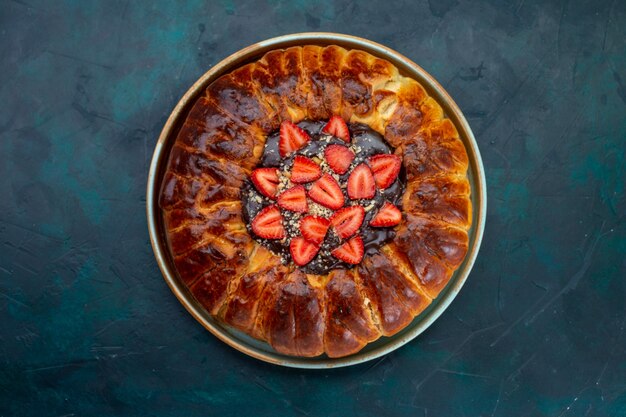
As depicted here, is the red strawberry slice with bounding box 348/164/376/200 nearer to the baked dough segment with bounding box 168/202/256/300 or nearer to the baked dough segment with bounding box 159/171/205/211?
the baked dough segment with bounding box 168/202/256/300

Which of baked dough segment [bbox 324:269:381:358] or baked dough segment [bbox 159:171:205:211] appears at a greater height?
baked dough segment [bbox 159:171:205:211]

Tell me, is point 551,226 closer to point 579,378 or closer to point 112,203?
point 579,378

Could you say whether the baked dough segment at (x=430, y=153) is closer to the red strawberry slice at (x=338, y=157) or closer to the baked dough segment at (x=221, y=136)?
the red strawberry slice at (x=338, y=157)

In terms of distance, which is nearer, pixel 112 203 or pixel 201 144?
pixel 201 144

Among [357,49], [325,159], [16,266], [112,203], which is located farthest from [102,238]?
[357,49]

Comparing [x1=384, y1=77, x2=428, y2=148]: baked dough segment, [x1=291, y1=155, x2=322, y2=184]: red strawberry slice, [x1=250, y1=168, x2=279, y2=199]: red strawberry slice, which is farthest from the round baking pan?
[x1=291, y1=155, x2=322, y2=184]: red strawberry slice

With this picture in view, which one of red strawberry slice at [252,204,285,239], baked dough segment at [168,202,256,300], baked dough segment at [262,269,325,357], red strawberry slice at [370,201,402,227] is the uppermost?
red strawberry slice at [370,201,402,227]

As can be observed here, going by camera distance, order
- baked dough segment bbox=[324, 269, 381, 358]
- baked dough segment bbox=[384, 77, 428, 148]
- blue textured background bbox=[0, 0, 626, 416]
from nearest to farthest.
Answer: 1. baked dough segment bbox=[324, 269, 381, 358]
2. baked dough segment bbox=[384, 77, 428, 148]
3. blue textured background bbox=[0, 0, 626, 416]

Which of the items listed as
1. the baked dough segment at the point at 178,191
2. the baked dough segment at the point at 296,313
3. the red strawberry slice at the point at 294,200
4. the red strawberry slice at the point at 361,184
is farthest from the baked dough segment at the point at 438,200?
the baked dough segment at the point at 178,191
